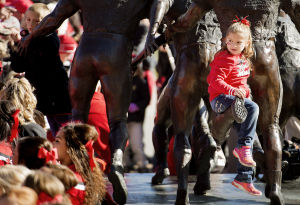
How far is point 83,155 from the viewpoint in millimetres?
5078

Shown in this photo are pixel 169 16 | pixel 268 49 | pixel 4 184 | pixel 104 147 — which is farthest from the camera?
pixel 104 147

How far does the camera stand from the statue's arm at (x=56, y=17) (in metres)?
6.26

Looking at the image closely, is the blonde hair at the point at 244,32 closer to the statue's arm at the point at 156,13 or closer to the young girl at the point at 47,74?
the statue's arm at the point at 156,13

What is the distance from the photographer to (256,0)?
5.76 m

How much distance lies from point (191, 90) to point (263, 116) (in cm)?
71

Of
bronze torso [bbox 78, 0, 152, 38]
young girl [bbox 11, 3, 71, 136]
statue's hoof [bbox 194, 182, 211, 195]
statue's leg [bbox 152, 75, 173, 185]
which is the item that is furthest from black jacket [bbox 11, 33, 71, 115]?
statue's hoof [bbox 194, 182, 211, 195]

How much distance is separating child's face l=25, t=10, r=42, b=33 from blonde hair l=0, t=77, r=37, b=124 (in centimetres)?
96

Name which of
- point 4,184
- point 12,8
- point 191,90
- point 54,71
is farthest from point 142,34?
point 4,184

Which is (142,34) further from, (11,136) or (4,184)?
(4,184)

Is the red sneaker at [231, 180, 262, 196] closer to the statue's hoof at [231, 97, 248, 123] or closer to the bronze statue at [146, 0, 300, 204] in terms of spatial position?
the bronze statue at [146, 0, 300, 204]

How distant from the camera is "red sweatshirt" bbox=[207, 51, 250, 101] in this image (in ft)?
17.9

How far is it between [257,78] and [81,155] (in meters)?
1.81

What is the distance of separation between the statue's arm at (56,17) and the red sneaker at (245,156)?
2141 millimetres

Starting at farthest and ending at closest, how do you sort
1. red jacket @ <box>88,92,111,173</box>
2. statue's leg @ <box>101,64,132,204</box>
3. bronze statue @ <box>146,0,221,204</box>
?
red jacket @ <box>88,92,111,173</box> < statue's leg @ <box>101,64,132,204</box> < bronze statue @ <box>146,0,221,204</box>
